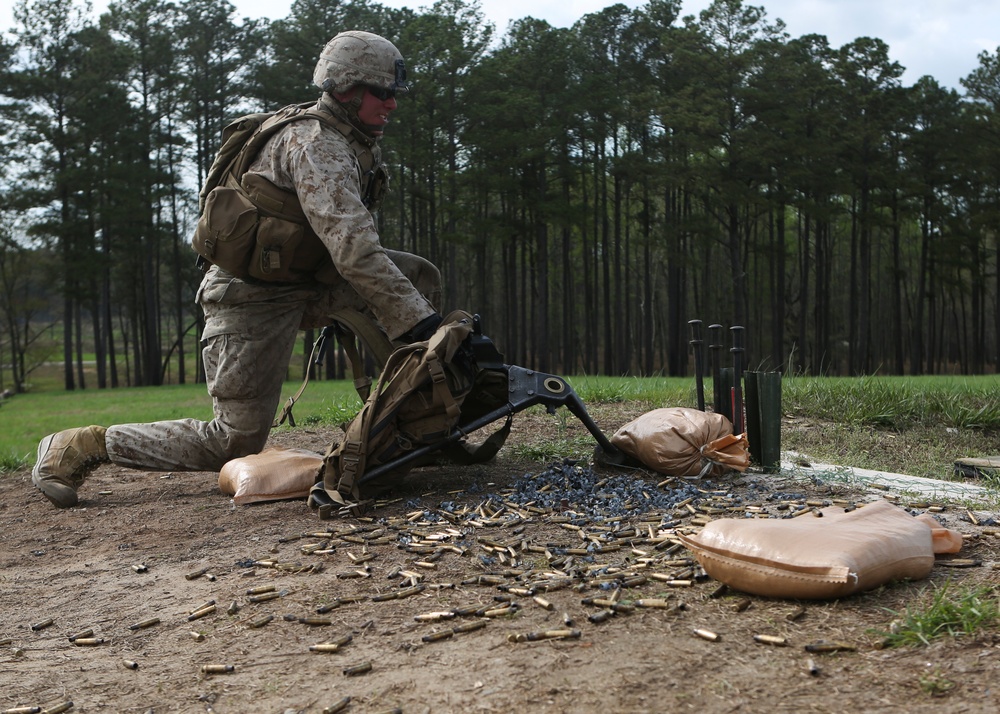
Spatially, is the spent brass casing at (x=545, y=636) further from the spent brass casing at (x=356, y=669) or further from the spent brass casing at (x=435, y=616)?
the spent brass casing at (x=356, y=669)

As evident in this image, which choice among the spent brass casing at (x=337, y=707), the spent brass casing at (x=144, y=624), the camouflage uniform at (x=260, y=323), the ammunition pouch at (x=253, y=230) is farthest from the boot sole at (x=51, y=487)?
the spent brass casing at (x=337, y=707)

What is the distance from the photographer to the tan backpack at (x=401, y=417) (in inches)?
171

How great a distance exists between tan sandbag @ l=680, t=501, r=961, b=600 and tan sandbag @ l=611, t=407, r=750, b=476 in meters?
1.75

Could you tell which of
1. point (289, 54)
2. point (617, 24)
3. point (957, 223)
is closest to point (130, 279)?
point (289, 54)

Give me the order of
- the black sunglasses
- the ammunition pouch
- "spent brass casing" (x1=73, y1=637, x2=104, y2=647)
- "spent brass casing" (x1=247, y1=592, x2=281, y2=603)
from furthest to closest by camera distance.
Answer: the black sunglasses
the ammunition pouch
"spent brass casing" (x1=247, y1=592, x2=281, y2=603)
"spent brass casing" (x1=73, y1=637, x2=104, y2=647)

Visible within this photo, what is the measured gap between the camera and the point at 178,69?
41812mm

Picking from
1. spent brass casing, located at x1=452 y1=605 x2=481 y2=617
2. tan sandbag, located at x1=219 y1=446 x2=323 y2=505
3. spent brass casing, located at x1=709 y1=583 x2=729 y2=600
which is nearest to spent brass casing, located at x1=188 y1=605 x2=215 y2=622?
spent brass casing, located at x1=452 y1=605 x2=481 y2=617

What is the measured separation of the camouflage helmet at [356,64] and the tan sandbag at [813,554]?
3153mm

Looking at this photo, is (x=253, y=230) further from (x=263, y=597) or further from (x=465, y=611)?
(x=465, y=611)

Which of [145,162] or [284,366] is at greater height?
[145,162]

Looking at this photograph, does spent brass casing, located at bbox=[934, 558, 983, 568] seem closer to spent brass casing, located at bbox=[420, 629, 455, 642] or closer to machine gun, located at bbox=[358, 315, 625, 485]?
spent brass casing, located at bbox=[420, 629, 455, 642]

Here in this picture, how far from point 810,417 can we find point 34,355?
150 feet

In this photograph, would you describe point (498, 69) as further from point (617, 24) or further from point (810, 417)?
point (810, 417)

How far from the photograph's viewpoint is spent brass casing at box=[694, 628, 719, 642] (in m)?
2.53
